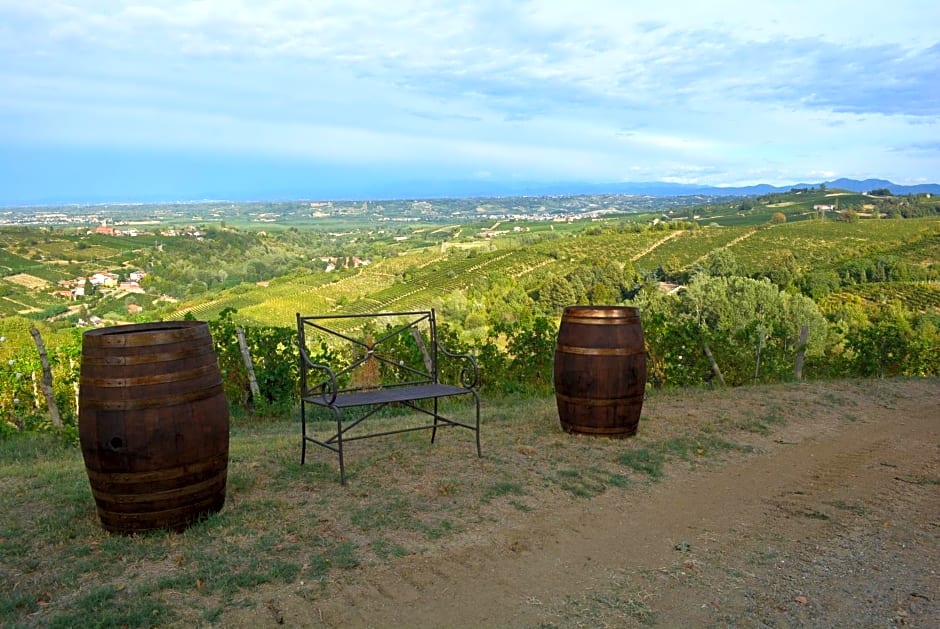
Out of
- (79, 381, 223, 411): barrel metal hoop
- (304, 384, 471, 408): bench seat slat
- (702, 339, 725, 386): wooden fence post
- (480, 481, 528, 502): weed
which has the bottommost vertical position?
(702, 339, 725, 386): wooden fence post

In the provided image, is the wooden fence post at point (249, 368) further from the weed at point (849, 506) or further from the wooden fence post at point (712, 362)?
the wooden fence post at point (712, 362)

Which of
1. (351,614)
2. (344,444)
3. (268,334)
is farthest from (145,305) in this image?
(351,614)

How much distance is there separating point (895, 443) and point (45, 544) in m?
7.12

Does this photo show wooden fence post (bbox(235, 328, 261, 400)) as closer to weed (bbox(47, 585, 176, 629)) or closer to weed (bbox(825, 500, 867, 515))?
weed (bbox(47, 585, 176, 629))

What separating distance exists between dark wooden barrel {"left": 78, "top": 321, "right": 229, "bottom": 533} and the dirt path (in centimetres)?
111

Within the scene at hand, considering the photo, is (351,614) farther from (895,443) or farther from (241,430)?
(895,443)

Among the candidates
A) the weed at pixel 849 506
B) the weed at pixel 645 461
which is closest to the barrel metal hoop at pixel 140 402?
the weed at pixel 645 461

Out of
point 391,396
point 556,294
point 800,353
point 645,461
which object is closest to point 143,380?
point 391,396

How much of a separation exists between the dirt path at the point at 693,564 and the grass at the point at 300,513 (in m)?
0.10

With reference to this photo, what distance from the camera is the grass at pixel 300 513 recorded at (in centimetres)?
326

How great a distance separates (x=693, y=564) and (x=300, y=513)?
7.82 feet

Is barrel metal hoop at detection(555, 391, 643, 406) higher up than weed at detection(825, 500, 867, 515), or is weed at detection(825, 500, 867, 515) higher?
barrel metal hoop at detection(555, 391, 643, 406)

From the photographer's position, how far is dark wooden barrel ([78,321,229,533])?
3814 millimetres

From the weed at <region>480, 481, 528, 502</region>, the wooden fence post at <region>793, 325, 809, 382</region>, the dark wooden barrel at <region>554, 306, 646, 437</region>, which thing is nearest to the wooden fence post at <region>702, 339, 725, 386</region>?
the wooden fence post at <region>793, 325, 809, 382</region>
